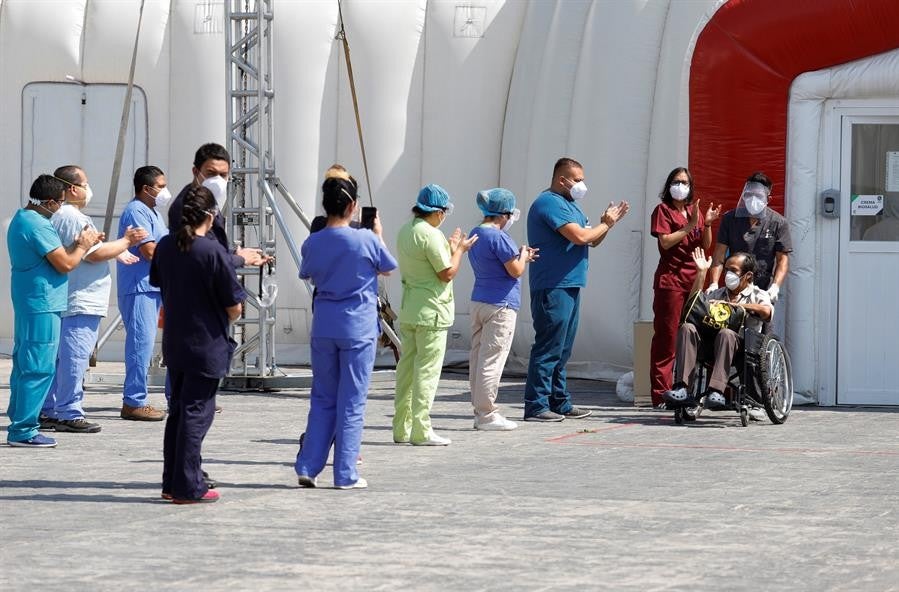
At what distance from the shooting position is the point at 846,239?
11773mm

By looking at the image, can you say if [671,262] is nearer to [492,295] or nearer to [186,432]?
[492,295]

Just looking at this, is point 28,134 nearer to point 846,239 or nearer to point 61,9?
point 61,9

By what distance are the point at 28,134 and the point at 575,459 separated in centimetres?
857

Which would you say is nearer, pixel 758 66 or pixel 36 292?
pixel 36 292

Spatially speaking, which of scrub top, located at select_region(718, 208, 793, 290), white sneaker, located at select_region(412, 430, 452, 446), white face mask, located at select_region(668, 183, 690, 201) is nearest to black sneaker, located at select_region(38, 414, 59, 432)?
white sneaker, located at select_region(412, 430, 452, 446)

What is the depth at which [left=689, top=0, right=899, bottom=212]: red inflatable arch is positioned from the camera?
1158 cm

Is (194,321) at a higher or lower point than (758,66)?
lower

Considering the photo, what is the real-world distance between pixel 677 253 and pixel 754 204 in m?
0.80

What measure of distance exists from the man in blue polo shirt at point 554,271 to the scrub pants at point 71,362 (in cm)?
285

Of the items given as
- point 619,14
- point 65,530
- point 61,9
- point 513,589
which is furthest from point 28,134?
point 513,589

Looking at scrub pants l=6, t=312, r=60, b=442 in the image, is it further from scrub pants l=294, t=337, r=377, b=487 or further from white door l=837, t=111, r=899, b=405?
white door l=837, t=111, r=899, b=405

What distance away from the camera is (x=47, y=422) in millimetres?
10070

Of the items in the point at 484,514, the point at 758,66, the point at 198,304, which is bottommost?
the point at 484,514

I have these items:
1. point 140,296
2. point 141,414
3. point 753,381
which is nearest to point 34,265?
point 140,296
